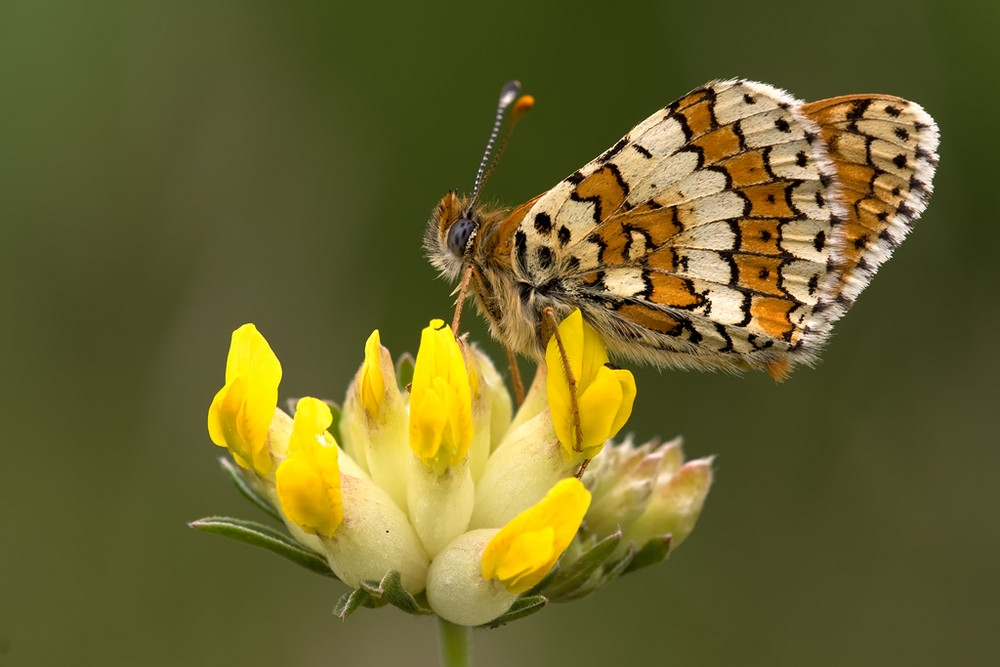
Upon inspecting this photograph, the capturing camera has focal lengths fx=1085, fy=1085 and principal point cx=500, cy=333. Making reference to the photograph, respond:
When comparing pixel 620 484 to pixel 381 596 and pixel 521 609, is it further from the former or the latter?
pixel 381 596

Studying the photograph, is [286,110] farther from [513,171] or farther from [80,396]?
[80,396]

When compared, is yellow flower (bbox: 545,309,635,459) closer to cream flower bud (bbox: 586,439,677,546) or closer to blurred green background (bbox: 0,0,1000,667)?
cream flower bud (bbox: 586,439,677,546)

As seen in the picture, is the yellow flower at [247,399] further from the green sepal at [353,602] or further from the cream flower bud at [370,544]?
the green sepal at [353,602]

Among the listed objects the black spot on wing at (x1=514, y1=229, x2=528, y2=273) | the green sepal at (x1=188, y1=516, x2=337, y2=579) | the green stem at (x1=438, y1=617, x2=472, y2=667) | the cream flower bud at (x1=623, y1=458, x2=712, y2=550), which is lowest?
the green stem at (x1=438, y1=617, x2=472, y2=667)

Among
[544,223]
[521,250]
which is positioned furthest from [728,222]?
[521,250]

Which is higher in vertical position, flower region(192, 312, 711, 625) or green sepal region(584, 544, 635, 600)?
flower region(192, 312, 711, 625)

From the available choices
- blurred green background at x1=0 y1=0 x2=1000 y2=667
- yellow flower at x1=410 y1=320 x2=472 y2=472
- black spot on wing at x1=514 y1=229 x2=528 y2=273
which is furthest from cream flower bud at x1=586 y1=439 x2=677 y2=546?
blurred green background at x1=0 y1=0 x2=1000 y2=667

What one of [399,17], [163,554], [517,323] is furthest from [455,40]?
[517,323]
